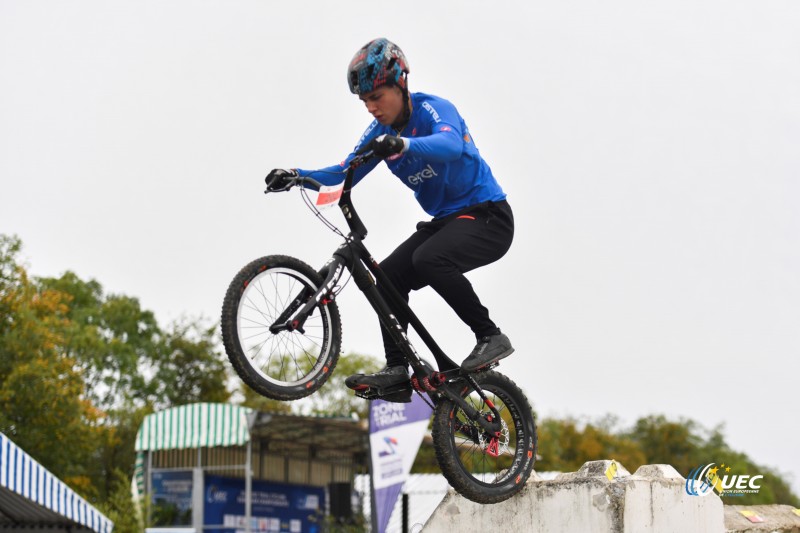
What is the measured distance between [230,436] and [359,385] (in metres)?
21.8

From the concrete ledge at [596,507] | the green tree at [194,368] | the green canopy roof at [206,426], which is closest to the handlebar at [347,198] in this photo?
the concrete ledge at [596,507]

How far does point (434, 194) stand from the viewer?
644 cm

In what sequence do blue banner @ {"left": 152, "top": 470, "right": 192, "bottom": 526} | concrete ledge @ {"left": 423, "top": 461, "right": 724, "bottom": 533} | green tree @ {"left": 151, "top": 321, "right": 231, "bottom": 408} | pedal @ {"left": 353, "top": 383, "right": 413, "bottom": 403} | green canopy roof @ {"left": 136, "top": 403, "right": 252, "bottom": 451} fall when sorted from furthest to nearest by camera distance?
green tree @ {"left": 151, "top": 321, "right": 231, "bottom": 408} < blue banner @ {"left": 152, "top": 470, "right": 192, "bottom": 526} < green canopy roof @ {"left": 136, "top": 403, "right": 252, "bottom": 451} < concrete ledge @ {"left": 423, "top": 461, "right": 724, "bottom": 533} < pedal @ {"left": 353, "top": 383, "right": 413, "bottom": 403}

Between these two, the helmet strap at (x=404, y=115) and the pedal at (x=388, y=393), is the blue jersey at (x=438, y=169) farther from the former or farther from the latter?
the pedal at (x=388, y=393)

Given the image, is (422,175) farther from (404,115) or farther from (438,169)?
(404,115)

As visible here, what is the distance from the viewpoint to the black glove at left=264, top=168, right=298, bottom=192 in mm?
5931

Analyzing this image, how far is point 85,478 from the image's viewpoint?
129ft

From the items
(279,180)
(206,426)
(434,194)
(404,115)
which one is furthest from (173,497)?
(404,115)

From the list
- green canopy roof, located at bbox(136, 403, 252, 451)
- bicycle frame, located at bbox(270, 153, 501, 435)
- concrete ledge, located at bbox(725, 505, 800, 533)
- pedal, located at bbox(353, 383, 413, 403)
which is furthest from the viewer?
green canopy roof, located at bbox(136, 403, 252, 451)

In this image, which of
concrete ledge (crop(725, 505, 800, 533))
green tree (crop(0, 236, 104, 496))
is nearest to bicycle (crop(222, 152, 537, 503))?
concrete ledge (crop(725, 505, 800, 533))

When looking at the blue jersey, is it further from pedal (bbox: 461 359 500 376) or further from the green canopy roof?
the green canopy roof

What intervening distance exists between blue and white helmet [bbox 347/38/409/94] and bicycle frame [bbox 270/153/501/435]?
0.63 meters

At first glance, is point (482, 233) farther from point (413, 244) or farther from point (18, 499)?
point (18, 499)

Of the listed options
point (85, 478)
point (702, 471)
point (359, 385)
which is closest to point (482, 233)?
point (359, 385)
